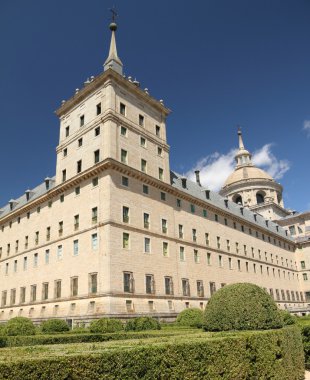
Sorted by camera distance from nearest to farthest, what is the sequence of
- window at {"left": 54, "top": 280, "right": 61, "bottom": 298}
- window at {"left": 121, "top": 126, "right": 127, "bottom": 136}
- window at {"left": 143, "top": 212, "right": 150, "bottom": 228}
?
1. window at {"left": 54, "top": 280, "right": 61, "bottom": 298}
2. window at {"left": 143, "top": 212, "right": 150, "bottom": 228}
3. window at {"left": 121, "top": 126, "right": 127, "bottom": 136}

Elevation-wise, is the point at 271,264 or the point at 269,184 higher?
the point at 269,184

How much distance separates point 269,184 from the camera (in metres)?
89.8

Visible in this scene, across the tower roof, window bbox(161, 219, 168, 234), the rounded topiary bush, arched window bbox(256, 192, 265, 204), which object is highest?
the tower roof

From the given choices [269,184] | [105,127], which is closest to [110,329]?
[105,127]

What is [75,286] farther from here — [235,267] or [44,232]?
[235,267]

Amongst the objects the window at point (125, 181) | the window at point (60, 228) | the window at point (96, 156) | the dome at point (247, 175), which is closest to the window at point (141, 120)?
the window at point (96, 156)

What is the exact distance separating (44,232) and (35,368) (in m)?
36.2

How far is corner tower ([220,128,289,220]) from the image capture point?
282 ft

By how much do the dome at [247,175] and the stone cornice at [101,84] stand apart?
52.2 m

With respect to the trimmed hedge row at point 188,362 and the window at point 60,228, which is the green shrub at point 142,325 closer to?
the trimmed hedge row at point 188,362

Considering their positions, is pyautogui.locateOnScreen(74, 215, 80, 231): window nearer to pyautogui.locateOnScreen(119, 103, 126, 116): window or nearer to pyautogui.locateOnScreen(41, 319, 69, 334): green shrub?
pyautogui.locateOnScreen(41, 319, 69, 334): green shrub

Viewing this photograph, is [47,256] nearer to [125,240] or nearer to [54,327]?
[125,240]

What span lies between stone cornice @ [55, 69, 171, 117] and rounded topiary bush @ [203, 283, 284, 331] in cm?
2938

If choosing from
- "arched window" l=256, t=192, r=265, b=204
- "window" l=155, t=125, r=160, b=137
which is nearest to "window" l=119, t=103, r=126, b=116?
"window" l=155, t=125, r=160, b=137
